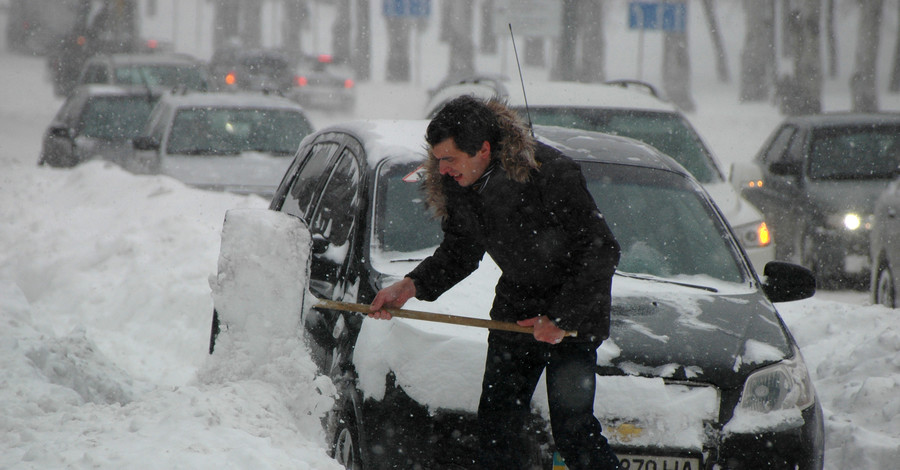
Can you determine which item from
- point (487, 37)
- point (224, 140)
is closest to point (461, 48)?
point (487, 37)

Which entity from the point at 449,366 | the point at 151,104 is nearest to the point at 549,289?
the point at 449,366

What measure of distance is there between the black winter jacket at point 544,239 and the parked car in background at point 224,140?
6.63m

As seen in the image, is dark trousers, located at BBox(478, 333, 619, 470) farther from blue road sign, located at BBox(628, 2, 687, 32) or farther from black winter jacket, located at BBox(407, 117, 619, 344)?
blue road sign, located at BBox(628, 2, 687, 32)

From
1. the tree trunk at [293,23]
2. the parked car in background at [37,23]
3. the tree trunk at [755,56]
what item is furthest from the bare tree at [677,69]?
the parked car in background at [37,23]

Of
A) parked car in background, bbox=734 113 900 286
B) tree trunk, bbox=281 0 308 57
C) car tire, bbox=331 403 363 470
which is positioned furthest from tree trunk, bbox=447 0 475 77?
car tire, bbox=331 403 363 470

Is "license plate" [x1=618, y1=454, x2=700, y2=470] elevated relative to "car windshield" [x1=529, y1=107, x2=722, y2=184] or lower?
lower

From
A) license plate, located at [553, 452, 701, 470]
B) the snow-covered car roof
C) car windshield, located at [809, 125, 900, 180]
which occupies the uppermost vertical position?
the snow-covered car roof

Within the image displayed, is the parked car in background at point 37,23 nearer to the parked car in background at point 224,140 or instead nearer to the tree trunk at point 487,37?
the tree trunk at point 487,37

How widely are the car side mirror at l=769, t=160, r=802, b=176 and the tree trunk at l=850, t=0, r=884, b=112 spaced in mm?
16998

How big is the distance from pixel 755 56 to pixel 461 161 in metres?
35.7

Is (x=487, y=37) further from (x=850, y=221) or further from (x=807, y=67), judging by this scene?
(x=850, y=221)

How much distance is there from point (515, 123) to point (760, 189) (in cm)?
832

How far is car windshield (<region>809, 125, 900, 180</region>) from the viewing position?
995 cm

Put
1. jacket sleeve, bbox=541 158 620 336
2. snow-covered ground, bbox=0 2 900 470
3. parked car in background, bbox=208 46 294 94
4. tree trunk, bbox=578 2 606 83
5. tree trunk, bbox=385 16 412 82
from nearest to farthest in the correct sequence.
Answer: snow-covered ground, bbox=0 2 900 470 → jacket sleeve, bbox=541 158 620 336 → parked car in background, bbox=208 46 294 94 → tree trunk, bbox=578 2 606 83 → tree trunk, bbox=385 16 412 82
